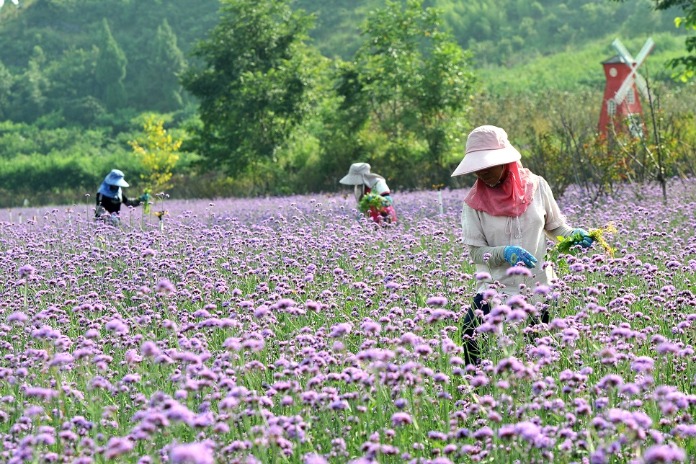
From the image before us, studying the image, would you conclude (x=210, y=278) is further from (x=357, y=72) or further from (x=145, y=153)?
(x=145, y=153)

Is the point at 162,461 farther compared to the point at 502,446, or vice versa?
the point at 162,461

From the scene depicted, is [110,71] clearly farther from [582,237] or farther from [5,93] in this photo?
[582,237]

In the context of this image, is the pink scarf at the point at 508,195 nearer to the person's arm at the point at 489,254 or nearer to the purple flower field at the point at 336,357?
the person's arm at the point at 489,254

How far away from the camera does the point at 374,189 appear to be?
443 inches

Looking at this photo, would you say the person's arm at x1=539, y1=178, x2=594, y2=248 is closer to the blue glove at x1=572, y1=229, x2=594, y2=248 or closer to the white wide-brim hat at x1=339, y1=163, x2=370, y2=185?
the blue glove at x1=572, y1=229, x2=594, y2=248

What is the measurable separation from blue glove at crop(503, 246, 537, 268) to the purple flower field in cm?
15

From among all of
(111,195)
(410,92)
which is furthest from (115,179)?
(410,92)

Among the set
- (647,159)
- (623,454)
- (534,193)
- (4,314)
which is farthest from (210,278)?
(647,159)

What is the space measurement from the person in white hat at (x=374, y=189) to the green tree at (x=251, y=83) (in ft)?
59.1

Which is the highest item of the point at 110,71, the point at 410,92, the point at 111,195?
the point at 110,71

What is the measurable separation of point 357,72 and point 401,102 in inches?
67.9

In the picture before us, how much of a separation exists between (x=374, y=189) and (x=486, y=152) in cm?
657

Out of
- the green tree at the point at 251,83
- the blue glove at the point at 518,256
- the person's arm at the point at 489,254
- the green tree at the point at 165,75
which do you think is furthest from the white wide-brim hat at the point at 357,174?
the green tree at the point at 165,75

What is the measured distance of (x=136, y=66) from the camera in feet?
296
